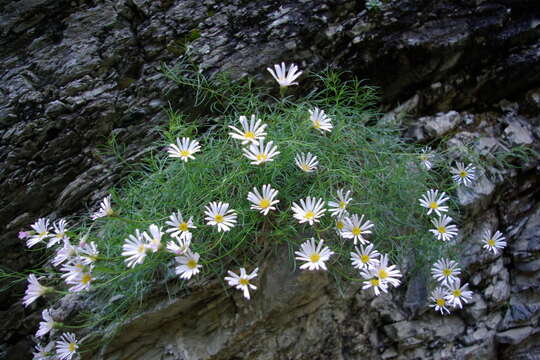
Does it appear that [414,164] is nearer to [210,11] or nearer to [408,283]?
[408,283]

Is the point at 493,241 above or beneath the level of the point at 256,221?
beneath

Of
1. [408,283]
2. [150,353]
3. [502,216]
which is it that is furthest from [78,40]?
[502,216]

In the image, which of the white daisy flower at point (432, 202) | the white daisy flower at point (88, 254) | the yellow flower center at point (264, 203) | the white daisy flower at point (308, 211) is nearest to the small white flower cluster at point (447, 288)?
the white daisy flower at point (432, 202)

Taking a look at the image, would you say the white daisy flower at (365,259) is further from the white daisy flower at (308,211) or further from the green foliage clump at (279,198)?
the white daisy flower at (308,211)

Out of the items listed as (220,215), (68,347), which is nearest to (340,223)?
(220,215)

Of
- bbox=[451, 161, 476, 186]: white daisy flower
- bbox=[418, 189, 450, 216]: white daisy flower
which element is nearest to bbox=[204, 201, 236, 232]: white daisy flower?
bbox=[418, 189, 450, 216]: white daisy flower

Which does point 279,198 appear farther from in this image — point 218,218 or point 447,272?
point 447,272

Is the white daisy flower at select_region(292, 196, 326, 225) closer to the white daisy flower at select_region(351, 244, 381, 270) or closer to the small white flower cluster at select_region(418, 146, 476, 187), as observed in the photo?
the white daisy flower at select_region(351, 244, 381, 270)

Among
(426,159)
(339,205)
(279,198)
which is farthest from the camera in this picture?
(426,159)
